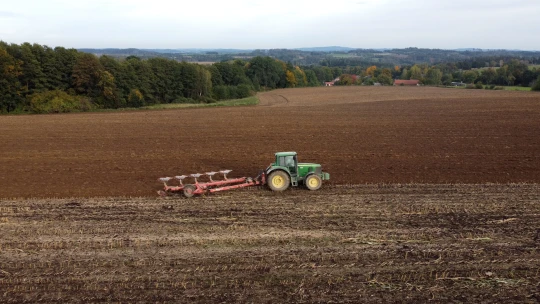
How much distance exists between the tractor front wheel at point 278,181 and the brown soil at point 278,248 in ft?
0.88

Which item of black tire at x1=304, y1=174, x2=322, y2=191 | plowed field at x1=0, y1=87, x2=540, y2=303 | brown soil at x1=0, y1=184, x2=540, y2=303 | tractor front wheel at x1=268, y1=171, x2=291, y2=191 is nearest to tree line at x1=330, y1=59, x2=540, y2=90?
plowed field at x1=0, y1=87, x2=540, y2=303

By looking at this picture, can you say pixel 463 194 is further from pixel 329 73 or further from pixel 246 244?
pixel 329 73

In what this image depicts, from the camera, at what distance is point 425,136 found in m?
27.5

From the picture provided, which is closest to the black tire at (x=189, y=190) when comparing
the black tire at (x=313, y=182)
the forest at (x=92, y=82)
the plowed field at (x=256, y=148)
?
the plowed field at (x=256, y=148)

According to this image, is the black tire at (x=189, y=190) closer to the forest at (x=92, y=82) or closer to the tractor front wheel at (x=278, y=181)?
the tractor front wheel at (x=278, y=181)

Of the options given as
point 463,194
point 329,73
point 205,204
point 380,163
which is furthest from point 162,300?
point 329,73

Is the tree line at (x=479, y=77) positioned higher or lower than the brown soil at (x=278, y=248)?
higher

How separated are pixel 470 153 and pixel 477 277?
46.7 ft

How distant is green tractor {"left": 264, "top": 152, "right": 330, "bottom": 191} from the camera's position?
15.7 m

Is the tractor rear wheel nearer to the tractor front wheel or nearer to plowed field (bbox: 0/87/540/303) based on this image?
plowed field (bbox: 0/87/540/303)

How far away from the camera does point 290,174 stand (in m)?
15.8

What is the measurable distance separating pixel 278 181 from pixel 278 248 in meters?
4.89

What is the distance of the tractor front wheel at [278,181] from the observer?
15664mm

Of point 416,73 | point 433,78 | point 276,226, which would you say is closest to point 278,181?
point 276,226
